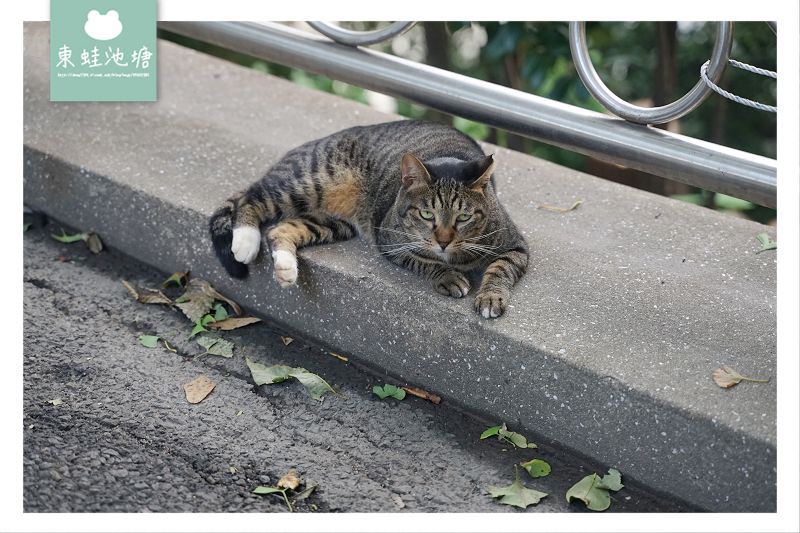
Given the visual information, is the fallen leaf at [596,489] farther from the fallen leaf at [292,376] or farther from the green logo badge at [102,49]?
the green logo badge at [102,49]

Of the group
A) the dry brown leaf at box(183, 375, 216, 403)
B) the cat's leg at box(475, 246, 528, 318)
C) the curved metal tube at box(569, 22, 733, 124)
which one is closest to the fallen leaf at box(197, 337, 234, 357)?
the dry brown leaf at box(183, 375, 216, 403)

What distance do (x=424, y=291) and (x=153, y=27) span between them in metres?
1.12

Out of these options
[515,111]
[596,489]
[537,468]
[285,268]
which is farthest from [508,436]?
[515,111]

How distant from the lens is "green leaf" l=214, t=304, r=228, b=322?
3.03 meters

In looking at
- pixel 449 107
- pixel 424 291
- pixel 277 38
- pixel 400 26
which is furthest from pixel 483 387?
pixel 277 38

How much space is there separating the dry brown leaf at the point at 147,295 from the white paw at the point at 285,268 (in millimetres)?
489

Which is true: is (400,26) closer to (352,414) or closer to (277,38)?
(277,38)

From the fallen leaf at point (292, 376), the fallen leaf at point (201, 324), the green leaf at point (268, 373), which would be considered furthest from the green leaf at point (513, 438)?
the fallen leaf at point (201, 324)

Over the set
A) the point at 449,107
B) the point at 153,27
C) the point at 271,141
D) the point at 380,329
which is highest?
the point at 153,27

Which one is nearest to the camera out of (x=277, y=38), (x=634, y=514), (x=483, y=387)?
(x=634, y=514)

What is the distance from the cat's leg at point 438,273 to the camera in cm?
268

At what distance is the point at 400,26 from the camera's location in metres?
2.72

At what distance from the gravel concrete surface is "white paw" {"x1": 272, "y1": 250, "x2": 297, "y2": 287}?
0.77ft

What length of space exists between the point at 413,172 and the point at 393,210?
169mm
